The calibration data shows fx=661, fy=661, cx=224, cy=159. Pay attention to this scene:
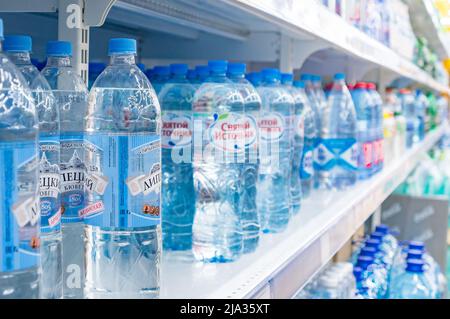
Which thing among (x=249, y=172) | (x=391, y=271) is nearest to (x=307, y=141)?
(x=249, y=172)

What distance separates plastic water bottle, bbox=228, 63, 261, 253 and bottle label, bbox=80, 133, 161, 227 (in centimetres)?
44

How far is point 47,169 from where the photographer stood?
34.6 inches

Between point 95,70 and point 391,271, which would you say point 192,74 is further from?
point 391,271

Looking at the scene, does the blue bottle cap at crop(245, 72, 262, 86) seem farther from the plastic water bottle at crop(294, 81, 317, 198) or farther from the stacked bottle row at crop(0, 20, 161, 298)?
the stacked bottle row at crop(0, 20, 161, 298)

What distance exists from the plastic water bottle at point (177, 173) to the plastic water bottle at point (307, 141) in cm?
60

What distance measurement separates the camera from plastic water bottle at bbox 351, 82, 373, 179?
2.57 meters

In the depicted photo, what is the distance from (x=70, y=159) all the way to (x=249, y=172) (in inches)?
21.0

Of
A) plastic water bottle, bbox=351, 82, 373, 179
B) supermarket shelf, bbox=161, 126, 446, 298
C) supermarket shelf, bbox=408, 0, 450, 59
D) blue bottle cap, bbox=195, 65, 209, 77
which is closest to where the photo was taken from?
supermarket shelf, bbox=161, 126, 446, 298

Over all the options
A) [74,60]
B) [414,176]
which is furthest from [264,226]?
[414,176]

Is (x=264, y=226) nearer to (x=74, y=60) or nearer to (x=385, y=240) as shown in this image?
(x=74, y=60)

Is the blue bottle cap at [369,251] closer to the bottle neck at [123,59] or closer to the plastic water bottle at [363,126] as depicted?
the plastic water bottle at [363,126]

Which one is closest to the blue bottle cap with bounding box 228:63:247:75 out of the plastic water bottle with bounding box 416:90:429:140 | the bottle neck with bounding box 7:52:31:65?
the bottle neck with bounding box 7:52:31:65

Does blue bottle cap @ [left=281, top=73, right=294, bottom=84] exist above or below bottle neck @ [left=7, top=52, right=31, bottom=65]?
above
